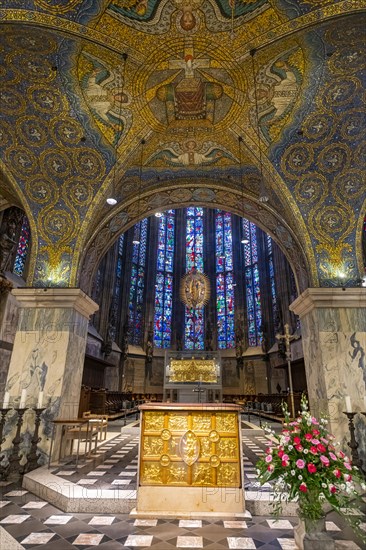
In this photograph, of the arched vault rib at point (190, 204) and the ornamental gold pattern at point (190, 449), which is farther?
the arched vault rib at point (190, 204)

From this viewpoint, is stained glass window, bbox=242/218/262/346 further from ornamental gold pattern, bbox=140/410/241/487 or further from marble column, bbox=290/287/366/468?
ornamental gold pattern, bbox=140/410/241/487

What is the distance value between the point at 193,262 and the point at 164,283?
2.77 m

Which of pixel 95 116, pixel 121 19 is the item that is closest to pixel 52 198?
pixel 95 116

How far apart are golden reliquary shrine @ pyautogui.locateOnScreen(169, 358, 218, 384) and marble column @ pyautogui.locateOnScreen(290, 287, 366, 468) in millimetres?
5888

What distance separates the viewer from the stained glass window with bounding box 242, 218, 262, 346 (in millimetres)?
20984

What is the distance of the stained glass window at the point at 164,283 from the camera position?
22156 mm

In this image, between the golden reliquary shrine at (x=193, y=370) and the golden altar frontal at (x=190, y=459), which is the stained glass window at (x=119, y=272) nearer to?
the golden reliquary shrine at (x=193, y=370)

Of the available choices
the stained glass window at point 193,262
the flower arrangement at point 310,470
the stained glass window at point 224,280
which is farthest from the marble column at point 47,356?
the stained glass window at point 224,280

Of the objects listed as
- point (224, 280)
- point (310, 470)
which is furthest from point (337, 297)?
point (224, 280)

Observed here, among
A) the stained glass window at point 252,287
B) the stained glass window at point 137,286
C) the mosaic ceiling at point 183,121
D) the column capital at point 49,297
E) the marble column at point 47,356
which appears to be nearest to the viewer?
the mosaic ceiling at point 183,121

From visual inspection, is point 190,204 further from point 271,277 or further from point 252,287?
point 252,287

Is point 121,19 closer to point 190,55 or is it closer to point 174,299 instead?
point 190,55

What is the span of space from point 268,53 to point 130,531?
24.0 feet

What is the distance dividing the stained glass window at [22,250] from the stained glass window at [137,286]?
951cm
